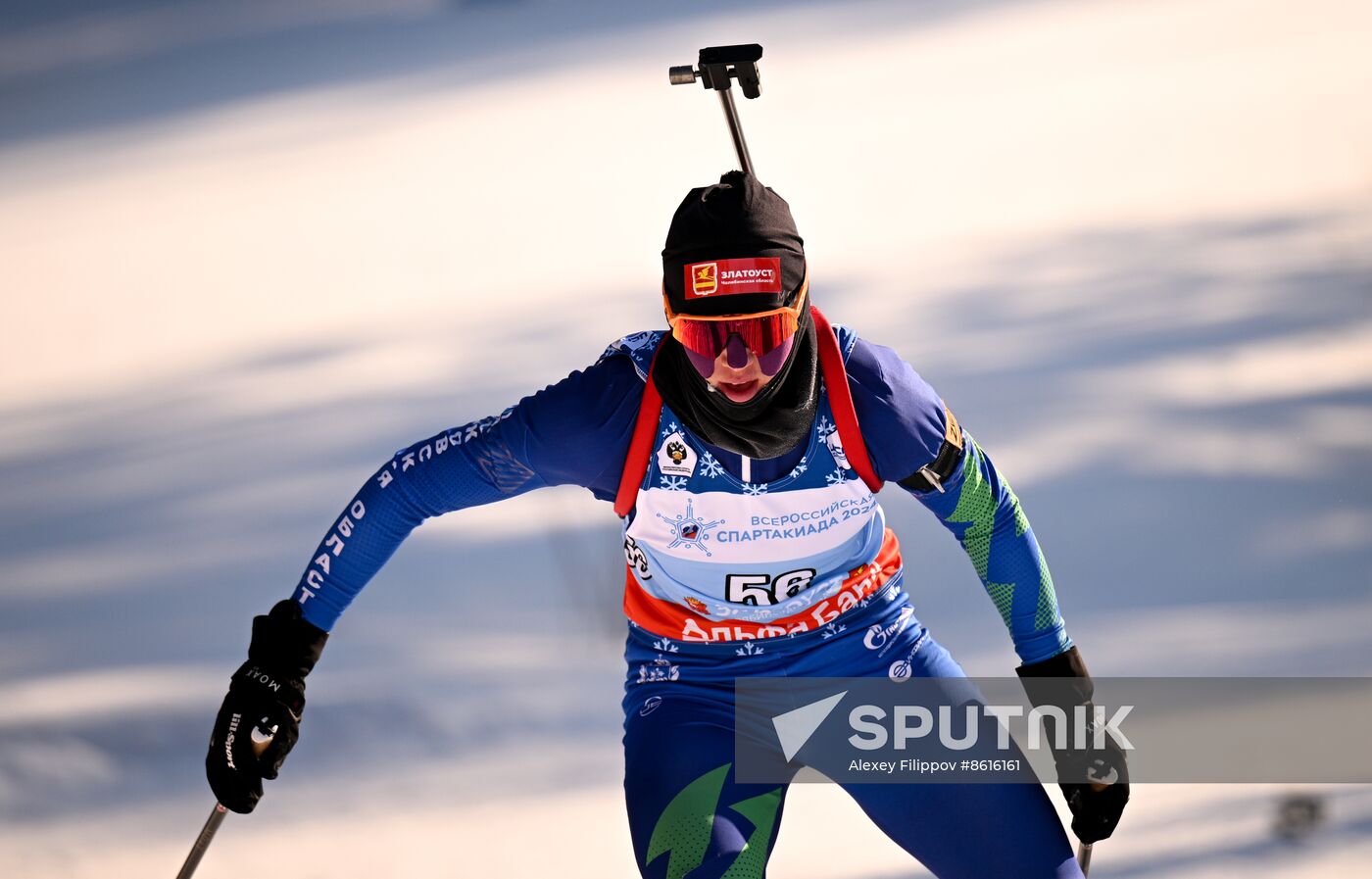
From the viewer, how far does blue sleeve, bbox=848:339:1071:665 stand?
228 cm

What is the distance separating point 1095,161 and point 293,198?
2912mm

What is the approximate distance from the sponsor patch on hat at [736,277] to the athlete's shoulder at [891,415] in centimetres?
19

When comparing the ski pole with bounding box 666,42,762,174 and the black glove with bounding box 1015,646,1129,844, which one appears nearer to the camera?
the black glove with bounding box 1015,646,1129,844

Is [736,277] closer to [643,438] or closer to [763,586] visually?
[643,438]

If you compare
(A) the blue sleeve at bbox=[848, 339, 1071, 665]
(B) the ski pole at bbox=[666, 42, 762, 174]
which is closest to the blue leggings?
(A) the blue sleeve at bbox=[848, 339, 1071, 665]

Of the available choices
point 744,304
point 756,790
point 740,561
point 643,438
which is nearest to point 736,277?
point 744,304

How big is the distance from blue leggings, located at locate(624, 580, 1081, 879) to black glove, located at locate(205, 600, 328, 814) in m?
0.48

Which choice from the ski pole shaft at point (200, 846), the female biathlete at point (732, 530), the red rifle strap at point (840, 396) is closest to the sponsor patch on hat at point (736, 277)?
the female biathlete at point (732, 530)

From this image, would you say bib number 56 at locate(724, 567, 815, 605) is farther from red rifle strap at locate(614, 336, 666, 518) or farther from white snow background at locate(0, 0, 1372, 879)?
white snow background at locate(0, 0, 1372, 879)

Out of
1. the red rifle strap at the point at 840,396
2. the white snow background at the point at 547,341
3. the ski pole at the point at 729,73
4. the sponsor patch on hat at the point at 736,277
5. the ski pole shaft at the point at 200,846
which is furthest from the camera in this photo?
the white snow background at the point at 547,341

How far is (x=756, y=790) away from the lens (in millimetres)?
2289

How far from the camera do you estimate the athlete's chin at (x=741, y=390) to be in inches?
86.5

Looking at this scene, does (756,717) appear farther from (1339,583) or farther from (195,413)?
(195,413)

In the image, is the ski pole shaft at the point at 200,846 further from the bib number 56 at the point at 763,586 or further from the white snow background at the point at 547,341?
the bib number 56 at the point at 763,586
